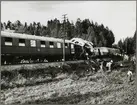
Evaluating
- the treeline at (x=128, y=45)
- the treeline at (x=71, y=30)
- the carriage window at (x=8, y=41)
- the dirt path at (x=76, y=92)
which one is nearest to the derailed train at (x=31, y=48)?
the carriage window at (x=8, y=41)

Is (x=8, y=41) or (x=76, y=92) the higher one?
(x=8, y=41)

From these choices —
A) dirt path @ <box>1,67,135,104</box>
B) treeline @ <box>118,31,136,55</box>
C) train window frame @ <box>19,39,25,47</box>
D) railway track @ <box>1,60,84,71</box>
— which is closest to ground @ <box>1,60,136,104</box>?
dirt path @ <box>1,67,135,104</box>

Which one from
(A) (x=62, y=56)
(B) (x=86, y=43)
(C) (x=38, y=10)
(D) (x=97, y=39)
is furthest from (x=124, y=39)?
(C) (x=38, y=10)

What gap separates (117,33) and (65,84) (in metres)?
2.02

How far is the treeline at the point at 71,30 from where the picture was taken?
5805 mm

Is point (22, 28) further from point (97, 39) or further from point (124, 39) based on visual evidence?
point (124, 39)

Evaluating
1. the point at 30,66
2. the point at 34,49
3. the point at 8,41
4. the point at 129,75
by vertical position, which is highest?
the point at 8,41

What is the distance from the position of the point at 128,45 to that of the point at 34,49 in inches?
104

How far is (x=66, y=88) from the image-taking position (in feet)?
17.5

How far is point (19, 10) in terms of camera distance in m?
5.59

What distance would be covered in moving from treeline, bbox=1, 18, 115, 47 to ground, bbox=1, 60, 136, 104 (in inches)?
41.9

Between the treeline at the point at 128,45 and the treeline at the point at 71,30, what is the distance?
0.92ft

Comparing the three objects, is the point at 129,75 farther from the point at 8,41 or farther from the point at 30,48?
the point at 8,41

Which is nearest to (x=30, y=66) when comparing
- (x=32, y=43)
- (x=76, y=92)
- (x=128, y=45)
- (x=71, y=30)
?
(x=32, y=43)
